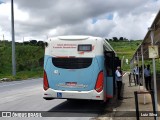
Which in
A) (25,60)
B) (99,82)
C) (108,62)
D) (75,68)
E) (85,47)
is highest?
(25,60)

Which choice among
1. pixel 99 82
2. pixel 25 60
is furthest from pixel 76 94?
pixel 25 60

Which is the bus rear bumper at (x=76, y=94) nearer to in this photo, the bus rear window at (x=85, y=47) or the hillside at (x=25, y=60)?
the bus rear window at (x=85, y=47)

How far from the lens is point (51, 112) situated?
44.2 ft

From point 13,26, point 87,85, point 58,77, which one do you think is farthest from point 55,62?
point 13,26

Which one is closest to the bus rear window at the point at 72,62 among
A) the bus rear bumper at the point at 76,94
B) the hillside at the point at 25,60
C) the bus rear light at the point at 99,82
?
the bus rear light at the point at 99,82

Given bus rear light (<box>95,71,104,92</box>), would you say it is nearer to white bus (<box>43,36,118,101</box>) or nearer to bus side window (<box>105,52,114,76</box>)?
white bus (<box>43,36,118,101</box>)

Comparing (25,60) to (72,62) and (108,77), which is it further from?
(72,62)

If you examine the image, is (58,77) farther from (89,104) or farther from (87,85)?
(89,104)

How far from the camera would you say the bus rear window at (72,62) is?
13781 millimetres

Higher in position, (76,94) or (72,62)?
(72,62)

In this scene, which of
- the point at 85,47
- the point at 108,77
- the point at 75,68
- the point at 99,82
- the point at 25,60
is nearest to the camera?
the point at 99,82

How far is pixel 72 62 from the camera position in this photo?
45.7ft

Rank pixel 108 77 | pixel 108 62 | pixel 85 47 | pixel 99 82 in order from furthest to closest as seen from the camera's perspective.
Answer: pixel 108 77, pixel 108 62, pixel 85 47, pixel 99 82

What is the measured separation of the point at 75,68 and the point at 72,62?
266 millimetres
